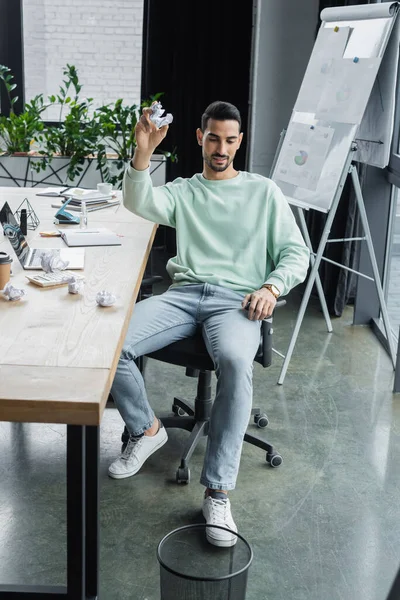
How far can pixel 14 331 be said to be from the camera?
1876 millimetres

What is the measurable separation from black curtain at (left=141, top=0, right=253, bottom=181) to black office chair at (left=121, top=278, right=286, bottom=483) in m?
2.48

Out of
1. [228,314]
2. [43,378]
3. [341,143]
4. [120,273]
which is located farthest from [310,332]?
[43,378]

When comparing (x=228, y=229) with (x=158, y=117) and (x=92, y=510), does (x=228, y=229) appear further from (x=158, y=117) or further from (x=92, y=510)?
(x=92, y=510)

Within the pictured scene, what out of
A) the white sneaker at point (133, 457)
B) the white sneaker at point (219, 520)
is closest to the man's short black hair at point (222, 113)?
the white sneaker at point (133, 457)

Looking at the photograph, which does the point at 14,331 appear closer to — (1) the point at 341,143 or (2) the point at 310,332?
(1) the point at 341,143

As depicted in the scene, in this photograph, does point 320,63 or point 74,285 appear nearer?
point 74,285

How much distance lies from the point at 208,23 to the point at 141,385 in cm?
313

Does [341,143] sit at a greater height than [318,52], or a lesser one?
lesser

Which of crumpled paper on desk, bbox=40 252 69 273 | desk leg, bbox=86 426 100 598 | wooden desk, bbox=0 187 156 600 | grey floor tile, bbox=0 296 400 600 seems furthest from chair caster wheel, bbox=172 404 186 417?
desk leg, bbox=86 426 100 598

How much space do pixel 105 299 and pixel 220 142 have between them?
0.88 m

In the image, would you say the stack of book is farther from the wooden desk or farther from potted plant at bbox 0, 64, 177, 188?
potted plant at bbox 0, 64, 177, 188

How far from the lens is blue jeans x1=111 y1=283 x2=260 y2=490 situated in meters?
2.32

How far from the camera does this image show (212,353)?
244cm

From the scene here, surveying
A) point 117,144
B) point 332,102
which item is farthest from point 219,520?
point 117,144
